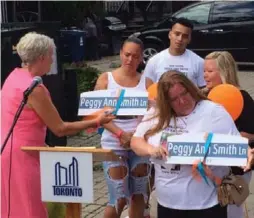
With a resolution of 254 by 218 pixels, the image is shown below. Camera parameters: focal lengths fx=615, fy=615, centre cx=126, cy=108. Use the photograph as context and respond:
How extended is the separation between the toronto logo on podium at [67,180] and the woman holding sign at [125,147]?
0.99m

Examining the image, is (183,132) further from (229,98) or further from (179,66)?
(179,66)

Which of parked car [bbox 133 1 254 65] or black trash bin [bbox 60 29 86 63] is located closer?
parked car [bbox 133 1 254 65]

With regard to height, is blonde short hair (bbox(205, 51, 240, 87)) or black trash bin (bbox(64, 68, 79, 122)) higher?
blonde short hair (bbox(205, 51, 240, 87))

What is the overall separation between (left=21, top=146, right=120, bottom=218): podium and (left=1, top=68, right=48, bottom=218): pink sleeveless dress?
11 centimetres

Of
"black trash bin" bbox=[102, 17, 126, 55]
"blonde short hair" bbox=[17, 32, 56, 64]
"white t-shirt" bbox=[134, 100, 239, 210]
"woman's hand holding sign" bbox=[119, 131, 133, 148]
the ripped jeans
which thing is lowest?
"black trash bin" bbox=[102, 17, 126, 55]

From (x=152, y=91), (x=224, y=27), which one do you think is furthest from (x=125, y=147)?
(x=224, y=27)

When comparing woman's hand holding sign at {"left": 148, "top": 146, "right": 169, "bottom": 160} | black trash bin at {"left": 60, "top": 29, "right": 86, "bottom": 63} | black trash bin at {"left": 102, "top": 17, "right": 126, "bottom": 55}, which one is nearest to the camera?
woman's hand holding sign at {"left": 148, "top": 146, "right": 169, "bottom": 160}

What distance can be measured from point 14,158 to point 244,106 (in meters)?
1.56

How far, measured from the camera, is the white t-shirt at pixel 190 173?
3.54 meters

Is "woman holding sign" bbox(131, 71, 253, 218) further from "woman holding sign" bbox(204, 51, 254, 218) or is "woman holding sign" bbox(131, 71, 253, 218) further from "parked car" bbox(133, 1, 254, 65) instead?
"parked car" bbox(133, 1, 254, 65)

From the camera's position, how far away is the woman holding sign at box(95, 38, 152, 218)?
4750 millimetres

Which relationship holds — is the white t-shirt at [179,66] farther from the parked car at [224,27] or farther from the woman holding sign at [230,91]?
the parked car at [224,27]

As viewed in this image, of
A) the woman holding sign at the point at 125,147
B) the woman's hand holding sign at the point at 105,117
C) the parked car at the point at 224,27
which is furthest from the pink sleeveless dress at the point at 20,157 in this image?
the parked car at the point at 224,27

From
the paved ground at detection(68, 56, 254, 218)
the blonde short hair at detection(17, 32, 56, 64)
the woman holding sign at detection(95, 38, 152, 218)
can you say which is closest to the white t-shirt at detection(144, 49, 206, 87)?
the woman holding sign at detection(95, 38, 152, 218)
